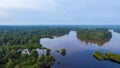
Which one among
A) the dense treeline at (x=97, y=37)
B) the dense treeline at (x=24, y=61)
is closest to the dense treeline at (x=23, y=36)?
the dense treeline at (x=24, y=61)

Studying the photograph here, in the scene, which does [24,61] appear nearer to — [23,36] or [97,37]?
[23,36]

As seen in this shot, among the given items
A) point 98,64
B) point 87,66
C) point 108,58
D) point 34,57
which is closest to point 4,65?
point 34,57

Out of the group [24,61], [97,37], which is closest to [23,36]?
[97,37]

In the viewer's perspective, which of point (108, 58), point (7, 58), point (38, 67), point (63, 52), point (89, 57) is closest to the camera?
point (38, 67)

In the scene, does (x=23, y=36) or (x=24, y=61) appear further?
(x=23, y=36)

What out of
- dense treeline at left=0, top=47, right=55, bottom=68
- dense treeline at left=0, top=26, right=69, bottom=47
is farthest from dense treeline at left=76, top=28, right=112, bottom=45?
dense treeline at left=0, top=47, right=55, bottom=68

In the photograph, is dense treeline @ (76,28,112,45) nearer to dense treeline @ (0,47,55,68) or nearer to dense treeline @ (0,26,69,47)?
dense treeline @ (0,26,69,47)

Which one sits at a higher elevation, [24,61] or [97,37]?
[24,61]

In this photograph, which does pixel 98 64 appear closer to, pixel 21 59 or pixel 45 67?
pixel 45 67

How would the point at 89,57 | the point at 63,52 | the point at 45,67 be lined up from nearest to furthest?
the point at 45,67 → the point at 89,57 → the point at 63,52

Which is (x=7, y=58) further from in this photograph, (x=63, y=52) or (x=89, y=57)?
(x=89, y=57)

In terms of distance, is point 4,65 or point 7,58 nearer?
point 4,65
